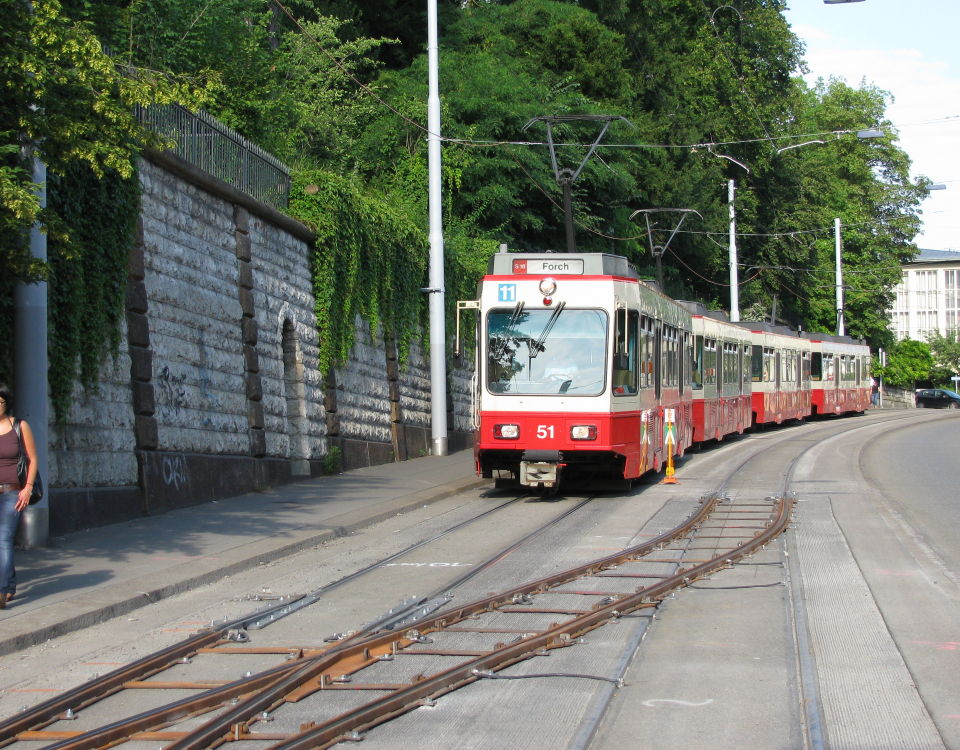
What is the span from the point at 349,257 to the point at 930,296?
425ft

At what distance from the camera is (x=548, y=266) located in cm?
1788

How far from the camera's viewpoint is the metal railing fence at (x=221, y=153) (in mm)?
16766

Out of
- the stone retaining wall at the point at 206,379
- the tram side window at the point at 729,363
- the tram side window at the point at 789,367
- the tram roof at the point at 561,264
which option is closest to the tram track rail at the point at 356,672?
the stone retaining wall at the point at 206,379

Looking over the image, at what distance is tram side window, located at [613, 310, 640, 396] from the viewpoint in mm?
17375

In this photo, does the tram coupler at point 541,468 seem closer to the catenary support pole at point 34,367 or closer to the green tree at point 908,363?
the catenary support pole at point 34,367

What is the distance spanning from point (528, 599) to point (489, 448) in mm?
8379

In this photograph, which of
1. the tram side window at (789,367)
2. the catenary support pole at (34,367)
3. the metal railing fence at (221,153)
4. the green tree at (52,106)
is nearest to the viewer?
the green tree at (52,106)

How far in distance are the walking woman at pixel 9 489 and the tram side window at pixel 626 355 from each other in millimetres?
9495

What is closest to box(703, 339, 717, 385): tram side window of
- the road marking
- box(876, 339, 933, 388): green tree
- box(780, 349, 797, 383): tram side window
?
box(780, 349, 797, 383): tram side window

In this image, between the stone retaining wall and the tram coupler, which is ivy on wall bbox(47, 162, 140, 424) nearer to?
the stone retaining wall

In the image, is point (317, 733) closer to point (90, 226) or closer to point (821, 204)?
point (90, 226)

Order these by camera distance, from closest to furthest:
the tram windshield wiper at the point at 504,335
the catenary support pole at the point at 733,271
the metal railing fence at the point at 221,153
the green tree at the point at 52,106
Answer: the green tree at the point at 52,106, the metal railing fence at the point at 221,153, the tram windshield wiper at the point at 504,335, the catenary support pole at the point at 733,271

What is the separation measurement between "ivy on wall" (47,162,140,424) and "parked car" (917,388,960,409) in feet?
250

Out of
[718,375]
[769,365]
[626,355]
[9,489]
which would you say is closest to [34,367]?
[9,489]
